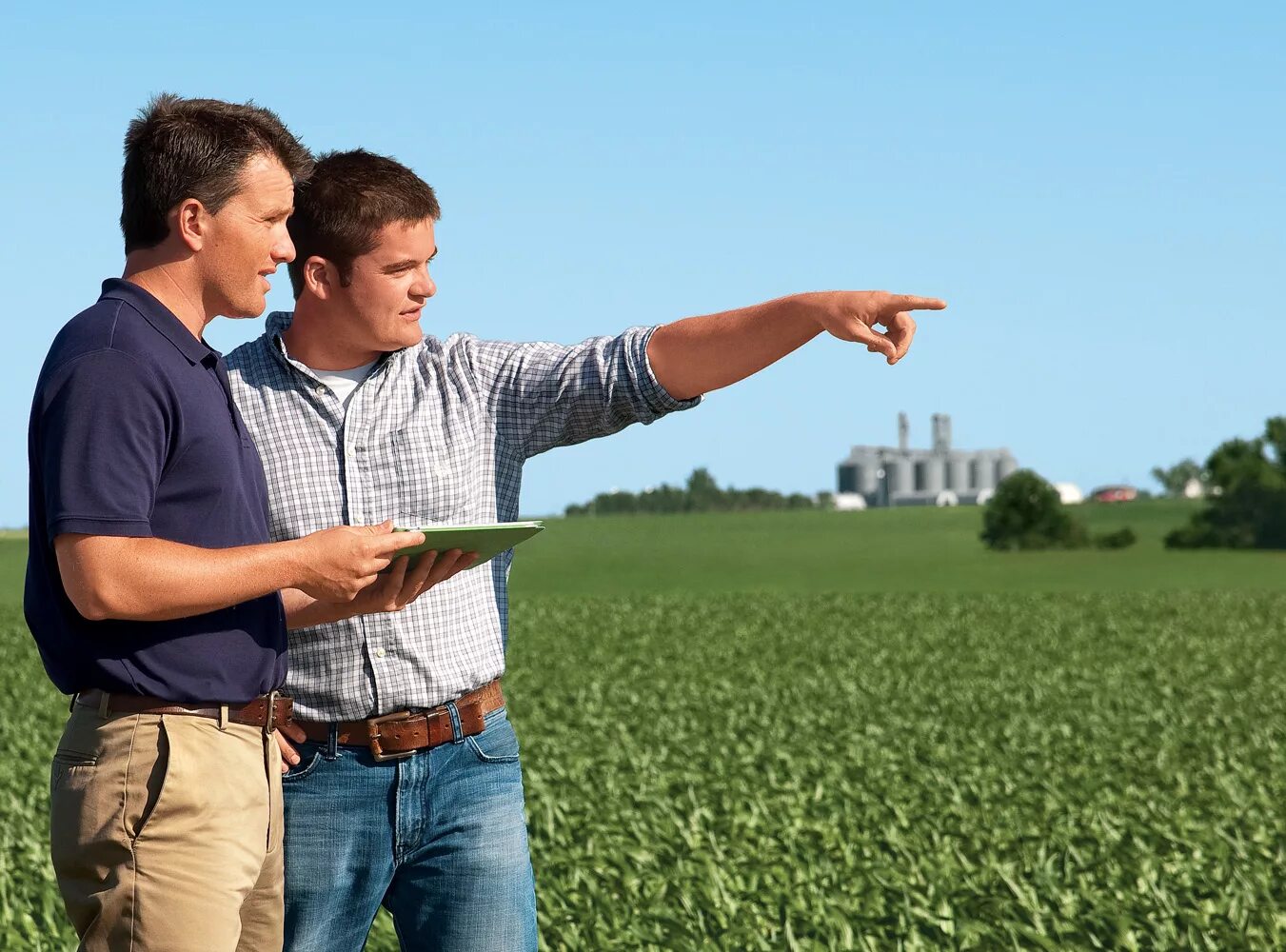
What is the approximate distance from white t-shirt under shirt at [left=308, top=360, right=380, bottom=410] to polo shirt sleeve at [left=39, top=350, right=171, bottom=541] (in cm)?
82

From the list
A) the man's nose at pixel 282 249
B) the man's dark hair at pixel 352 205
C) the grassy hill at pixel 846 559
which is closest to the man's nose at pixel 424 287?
the man's dark hair at pixel 352 205

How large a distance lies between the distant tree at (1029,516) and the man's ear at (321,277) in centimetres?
6086

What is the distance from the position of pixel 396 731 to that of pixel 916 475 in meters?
114

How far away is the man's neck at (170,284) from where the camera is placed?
9.04 feet

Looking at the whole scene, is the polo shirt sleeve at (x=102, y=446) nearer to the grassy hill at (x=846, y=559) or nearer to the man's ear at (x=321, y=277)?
the man's ear at (x=321, y=277)

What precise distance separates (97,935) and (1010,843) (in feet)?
22.4

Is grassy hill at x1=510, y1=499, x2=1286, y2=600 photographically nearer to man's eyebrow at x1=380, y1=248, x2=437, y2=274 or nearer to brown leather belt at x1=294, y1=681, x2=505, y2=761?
brown leather belt at x1=294, y1=681, x2=505, y2=761

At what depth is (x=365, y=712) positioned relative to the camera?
3.27 m

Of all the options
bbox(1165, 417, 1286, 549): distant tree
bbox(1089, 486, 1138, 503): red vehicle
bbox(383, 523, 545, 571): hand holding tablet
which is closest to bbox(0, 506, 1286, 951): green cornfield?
bbox(383, 523, 545, 571): hand holding tablet

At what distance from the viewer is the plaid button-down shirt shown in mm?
3279

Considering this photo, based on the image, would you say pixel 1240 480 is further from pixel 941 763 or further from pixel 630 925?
pixel 630 925

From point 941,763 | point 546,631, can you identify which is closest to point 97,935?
point 941,763

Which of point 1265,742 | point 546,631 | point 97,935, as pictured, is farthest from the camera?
point 546,631

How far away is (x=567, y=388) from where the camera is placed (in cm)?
338
